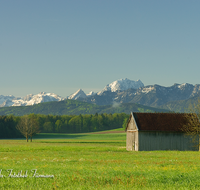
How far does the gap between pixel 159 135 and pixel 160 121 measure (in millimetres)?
2987

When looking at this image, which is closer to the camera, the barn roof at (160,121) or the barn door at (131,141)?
the barn roof at (160,121)

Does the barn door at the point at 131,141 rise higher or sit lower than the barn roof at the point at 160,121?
lower

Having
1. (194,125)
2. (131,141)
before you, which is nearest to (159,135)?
(131,141)

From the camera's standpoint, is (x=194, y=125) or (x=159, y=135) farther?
(x=159, y=135)

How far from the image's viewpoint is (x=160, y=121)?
53.7 meters

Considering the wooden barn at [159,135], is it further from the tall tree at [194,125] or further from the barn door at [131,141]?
the tall tree at [194,125]

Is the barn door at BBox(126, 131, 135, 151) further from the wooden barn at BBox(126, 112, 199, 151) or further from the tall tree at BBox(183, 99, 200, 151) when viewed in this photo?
the tall tree at BBox(183, 99, 200, 151)

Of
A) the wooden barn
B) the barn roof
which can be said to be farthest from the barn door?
the barn roof

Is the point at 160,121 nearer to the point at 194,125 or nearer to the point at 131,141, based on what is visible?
the point at 194,125

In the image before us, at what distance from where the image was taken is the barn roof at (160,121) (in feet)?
172

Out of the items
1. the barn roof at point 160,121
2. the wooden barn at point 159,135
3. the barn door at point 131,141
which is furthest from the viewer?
the barn door at point 131,141

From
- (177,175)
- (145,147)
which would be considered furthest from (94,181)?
(145,147)

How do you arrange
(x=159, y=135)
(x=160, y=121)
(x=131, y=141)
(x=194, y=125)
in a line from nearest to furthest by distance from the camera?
(x=194, y=125), (x=159, y=135), (x=160, y=121), (x=131, y=141)

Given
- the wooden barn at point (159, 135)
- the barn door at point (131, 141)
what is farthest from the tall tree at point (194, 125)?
the barn door at point (131, 141)
